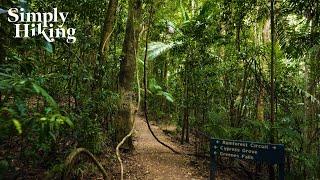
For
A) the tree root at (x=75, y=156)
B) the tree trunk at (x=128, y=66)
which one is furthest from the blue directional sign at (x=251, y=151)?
the tree trunk at (x=128, y=66)

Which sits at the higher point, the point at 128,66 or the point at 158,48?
the point at 158,48

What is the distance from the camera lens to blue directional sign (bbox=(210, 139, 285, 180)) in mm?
5273

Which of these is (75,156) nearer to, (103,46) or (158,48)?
(103,46)

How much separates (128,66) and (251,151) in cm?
427

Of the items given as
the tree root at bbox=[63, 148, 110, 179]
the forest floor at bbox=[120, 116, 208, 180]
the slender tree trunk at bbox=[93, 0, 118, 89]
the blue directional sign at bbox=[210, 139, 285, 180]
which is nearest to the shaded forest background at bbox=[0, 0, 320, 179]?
the slender tree trunk at bbox=[93, 0, 118, 89]

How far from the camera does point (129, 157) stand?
8.37m

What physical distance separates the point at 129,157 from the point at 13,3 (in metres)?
5.66

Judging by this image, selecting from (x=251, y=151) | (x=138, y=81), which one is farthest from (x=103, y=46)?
(x=251, y=151)

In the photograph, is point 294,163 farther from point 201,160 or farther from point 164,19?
point 164,19

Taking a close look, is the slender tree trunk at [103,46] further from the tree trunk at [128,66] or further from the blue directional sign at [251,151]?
the blue directional sign at [251,151]

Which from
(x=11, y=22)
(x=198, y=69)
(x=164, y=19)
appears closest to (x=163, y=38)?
(x=164, y=19)

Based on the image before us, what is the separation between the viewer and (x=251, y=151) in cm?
552

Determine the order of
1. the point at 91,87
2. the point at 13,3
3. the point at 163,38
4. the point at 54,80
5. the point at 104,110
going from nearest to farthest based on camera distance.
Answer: the point at 13,3, the point at 54,80, the point at 91,87, the point at 104,110, the point at 163,38

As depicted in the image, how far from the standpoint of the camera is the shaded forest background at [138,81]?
4.76 m
